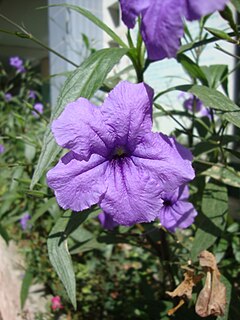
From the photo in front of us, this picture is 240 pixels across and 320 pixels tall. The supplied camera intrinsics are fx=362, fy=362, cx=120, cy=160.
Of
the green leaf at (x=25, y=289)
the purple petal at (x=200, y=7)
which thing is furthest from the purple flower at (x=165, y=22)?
the green leaf at (x=25, y=289)

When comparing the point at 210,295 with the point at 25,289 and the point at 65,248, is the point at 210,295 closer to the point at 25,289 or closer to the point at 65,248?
the point at 65,248

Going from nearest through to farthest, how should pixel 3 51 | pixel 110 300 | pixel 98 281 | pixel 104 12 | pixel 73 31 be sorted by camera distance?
pixel 110 300
pixel 98 281
pixel 104 12
pixel 73 31
pixel 3 51

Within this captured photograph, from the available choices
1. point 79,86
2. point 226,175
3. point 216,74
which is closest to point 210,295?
point 226,175

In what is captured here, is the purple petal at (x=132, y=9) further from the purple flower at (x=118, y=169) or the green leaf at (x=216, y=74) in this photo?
the green leaf at (x=216, y=74)

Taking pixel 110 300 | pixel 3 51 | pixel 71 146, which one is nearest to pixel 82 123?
pixel 71 146

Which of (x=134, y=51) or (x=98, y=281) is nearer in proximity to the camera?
(x=134, y=51)

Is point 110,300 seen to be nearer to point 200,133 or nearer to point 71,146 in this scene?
point 200,133

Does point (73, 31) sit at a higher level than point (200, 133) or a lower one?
higher

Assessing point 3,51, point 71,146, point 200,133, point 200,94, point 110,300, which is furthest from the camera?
point 3,51
